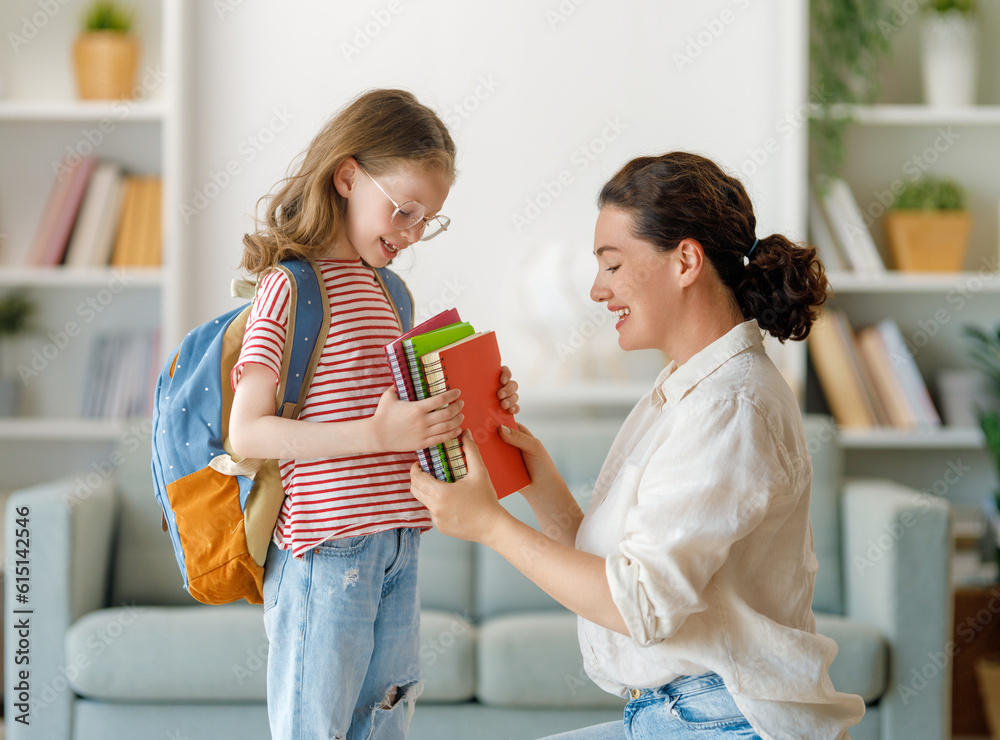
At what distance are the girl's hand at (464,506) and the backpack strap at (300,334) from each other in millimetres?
207

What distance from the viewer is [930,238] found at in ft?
9.04

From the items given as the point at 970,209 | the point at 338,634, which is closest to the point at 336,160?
the point at 338,634

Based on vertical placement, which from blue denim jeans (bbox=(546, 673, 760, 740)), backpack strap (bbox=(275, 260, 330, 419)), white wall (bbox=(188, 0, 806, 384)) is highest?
white wall (bbox=(188, 0, 806, 384))

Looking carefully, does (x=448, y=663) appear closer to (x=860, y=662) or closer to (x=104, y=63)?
(x=860, y=662)

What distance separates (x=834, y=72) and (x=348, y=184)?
7.08 ft

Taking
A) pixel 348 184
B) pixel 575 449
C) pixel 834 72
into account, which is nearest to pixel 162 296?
pixel 575 449

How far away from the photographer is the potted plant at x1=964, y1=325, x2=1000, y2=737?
2477mm

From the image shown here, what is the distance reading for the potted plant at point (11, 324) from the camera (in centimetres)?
279

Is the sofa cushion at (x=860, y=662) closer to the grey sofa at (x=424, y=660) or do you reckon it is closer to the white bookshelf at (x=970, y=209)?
the grey sofa at (x=424, y=660)

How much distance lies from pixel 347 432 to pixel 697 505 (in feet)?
1.43

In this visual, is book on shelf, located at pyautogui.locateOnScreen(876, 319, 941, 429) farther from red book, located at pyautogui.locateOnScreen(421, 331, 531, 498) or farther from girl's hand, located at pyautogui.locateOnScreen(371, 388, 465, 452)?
girl's hand, located at pyautogui.locateOnScreen(371, 388, 465, 452)

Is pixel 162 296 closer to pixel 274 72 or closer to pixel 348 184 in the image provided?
pixel 274 72

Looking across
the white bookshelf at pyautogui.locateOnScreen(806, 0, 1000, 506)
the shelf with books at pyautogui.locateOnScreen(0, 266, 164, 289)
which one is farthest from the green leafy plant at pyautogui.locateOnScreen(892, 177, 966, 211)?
the shelf with books at pyautogui.locateOnScreen(0, 266, 164, 289)

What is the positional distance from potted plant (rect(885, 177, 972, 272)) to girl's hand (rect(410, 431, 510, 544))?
2.20 m
